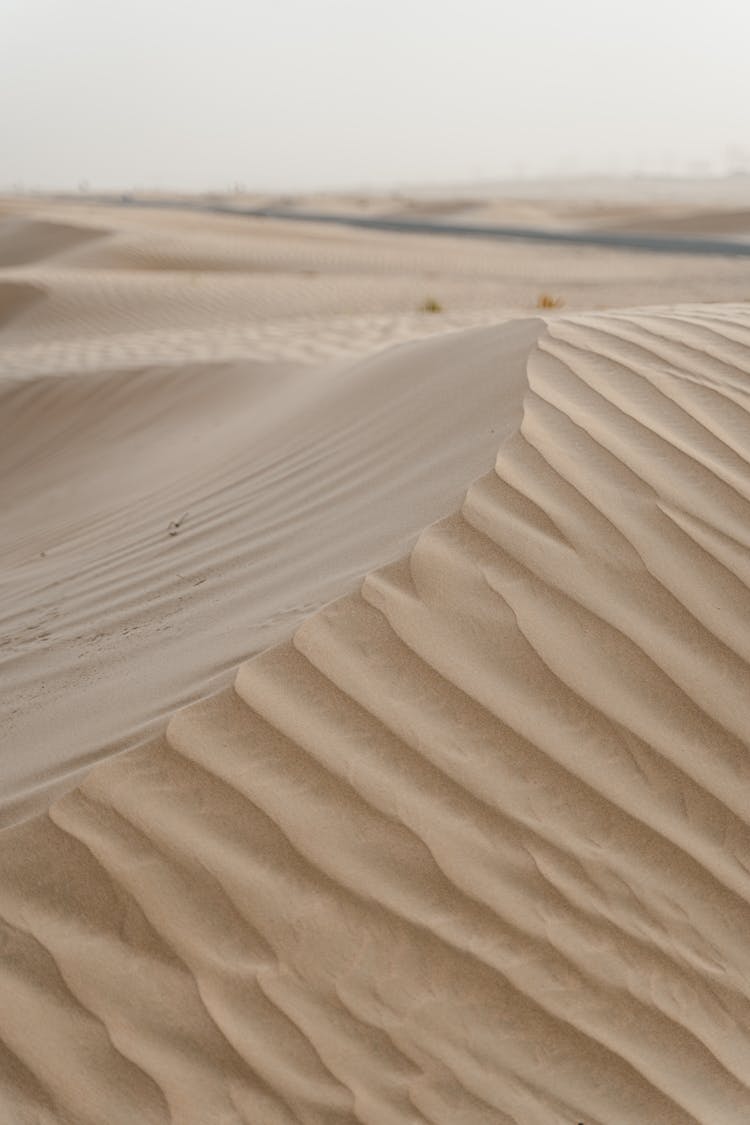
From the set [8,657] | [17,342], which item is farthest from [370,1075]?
[17,342]

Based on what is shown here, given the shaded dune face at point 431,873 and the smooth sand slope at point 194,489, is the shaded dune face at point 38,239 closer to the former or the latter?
the smooth sand slope at point 194,489

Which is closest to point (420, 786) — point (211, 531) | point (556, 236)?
point (211, 531)

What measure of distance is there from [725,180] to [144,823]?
289 feet

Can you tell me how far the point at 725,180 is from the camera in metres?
81.6

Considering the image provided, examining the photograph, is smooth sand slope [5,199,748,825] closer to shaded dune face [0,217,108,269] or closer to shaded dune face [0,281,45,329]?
shaded dune face [0,281,45,329]

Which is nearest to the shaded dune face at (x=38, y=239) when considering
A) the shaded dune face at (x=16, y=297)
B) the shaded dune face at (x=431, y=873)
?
A: the shaded dune face at (x=16, y=297)

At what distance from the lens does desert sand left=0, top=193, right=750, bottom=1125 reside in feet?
5.48

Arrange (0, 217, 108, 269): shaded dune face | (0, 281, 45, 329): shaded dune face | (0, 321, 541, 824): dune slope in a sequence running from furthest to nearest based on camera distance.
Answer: (0, 217, 108, 269): shaded dune face < (0, 281, 45, 329): shaded dune face < (0, 321, 541, 824): dune slope

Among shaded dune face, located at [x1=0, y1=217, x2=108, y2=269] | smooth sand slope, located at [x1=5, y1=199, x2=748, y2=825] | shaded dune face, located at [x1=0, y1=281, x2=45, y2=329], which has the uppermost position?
shaded dune face, located at [x1=0, y1=217, x2=108, y2=269]

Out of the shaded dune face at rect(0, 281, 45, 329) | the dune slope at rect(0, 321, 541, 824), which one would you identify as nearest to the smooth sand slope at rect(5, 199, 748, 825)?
the dune slope at rect(0, 321, 541, 824)

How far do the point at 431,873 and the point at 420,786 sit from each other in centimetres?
16

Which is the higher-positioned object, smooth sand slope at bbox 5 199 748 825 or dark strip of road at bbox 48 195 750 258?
dark strip of road at bbox 48 195 750 258

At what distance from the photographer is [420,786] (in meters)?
1.96

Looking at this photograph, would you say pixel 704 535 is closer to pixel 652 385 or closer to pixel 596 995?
pixel 652 385
